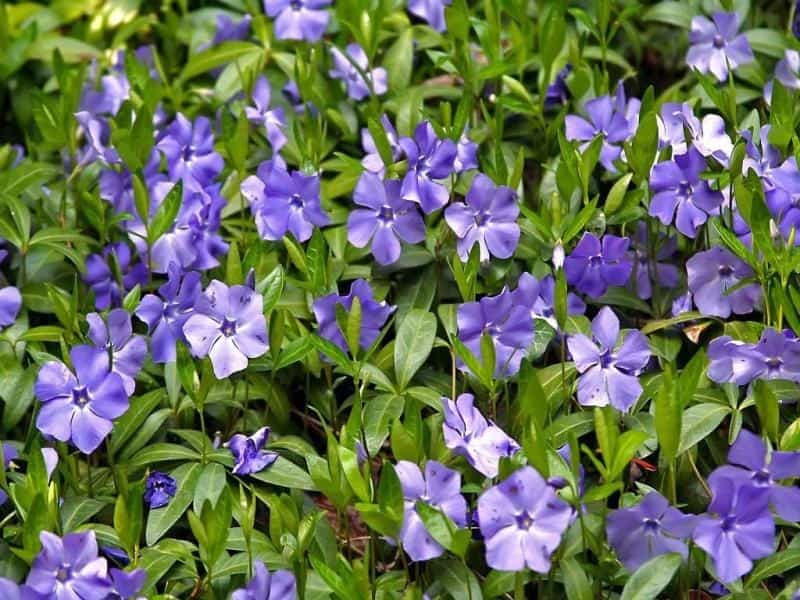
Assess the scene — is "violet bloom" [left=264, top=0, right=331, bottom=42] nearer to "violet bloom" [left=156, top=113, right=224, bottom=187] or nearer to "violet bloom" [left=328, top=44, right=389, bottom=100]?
"violet bloom" [left=328, top=44, right=389, bottom=100]

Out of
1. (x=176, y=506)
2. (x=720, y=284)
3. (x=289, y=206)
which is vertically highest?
(x=289, y=206)

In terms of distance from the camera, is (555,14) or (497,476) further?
(555,14)

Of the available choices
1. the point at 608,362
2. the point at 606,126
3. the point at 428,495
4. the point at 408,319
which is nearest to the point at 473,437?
the point at 428,495

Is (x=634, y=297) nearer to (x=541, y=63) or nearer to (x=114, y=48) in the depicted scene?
(x=541, y=63)

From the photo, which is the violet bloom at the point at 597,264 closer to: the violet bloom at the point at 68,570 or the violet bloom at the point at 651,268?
the violet bloom at the point at 651,268

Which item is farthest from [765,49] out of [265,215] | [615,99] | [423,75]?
[265,215]

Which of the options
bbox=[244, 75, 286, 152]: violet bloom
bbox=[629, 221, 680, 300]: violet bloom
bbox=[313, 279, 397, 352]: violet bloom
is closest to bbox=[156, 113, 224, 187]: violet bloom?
bbox=[244, 75, 286, 152]: violet bloom

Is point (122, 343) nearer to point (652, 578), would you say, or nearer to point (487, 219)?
point (487, 219)
